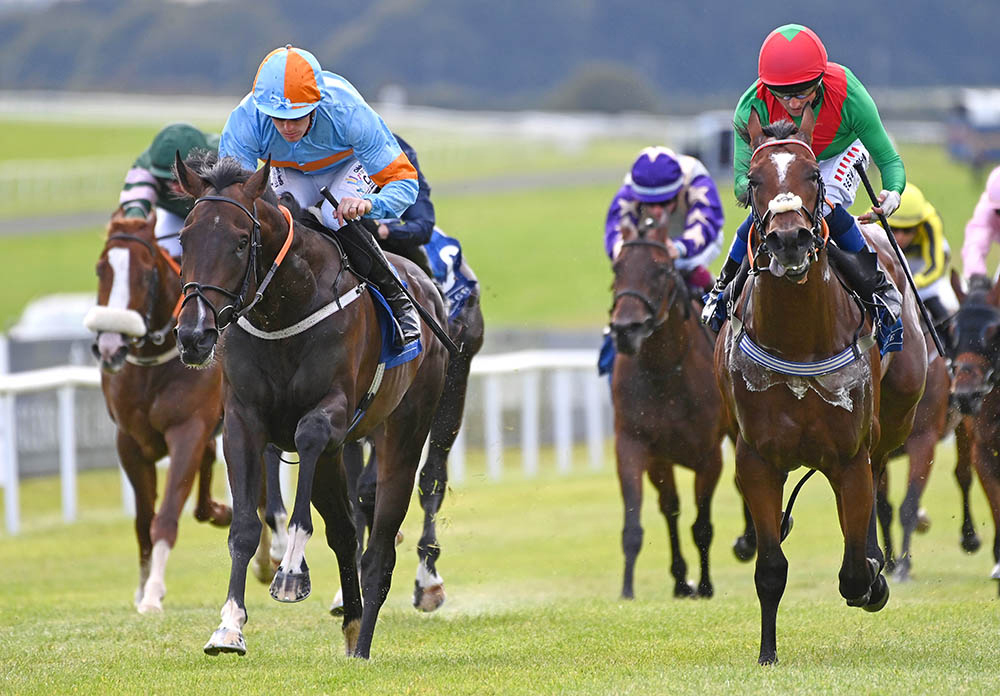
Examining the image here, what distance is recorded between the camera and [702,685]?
5434mm

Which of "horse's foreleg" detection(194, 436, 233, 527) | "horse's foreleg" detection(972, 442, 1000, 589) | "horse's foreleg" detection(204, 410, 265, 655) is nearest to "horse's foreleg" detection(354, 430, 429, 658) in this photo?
"horse's foreleg" detection(204, 410, 265, 655)

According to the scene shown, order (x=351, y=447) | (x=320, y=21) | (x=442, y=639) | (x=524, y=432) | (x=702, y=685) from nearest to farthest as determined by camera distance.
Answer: (x=702, y=685) → (x=442, y=639) → (x=351, y=447) → (x=524, y=432) → (x=320, y=21)

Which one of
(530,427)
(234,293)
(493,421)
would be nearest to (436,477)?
(234,293)

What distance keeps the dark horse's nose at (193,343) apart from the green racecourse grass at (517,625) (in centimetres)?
117

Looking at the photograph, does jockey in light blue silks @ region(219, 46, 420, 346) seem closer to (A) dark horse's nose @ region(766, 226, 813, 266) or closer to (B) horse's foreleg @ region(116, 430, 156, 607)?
(A) dark horse's nose @ region(766, 226, 813, 266)

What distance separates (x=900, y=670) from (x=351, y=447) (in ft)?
11.1

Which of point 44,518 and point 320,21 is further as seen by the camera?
point 320,21

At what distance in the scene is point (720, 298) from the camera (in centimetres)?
679

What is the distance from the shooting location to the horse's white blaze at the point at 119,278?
8.82 m

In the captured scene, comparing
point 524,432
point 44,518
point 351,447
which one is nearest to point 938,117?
point 524,432

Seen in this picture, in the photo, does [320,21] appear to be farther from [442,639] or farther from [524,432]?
[442,639]

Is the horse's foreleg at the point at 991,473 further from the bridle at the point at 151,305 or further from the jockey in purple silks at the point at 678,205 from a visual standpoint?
the bridle at the point at 151,305

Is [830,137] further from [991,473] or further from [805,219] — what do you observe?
[991,473]

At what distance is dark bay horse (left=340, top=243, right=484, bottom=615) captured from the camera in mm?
8211
